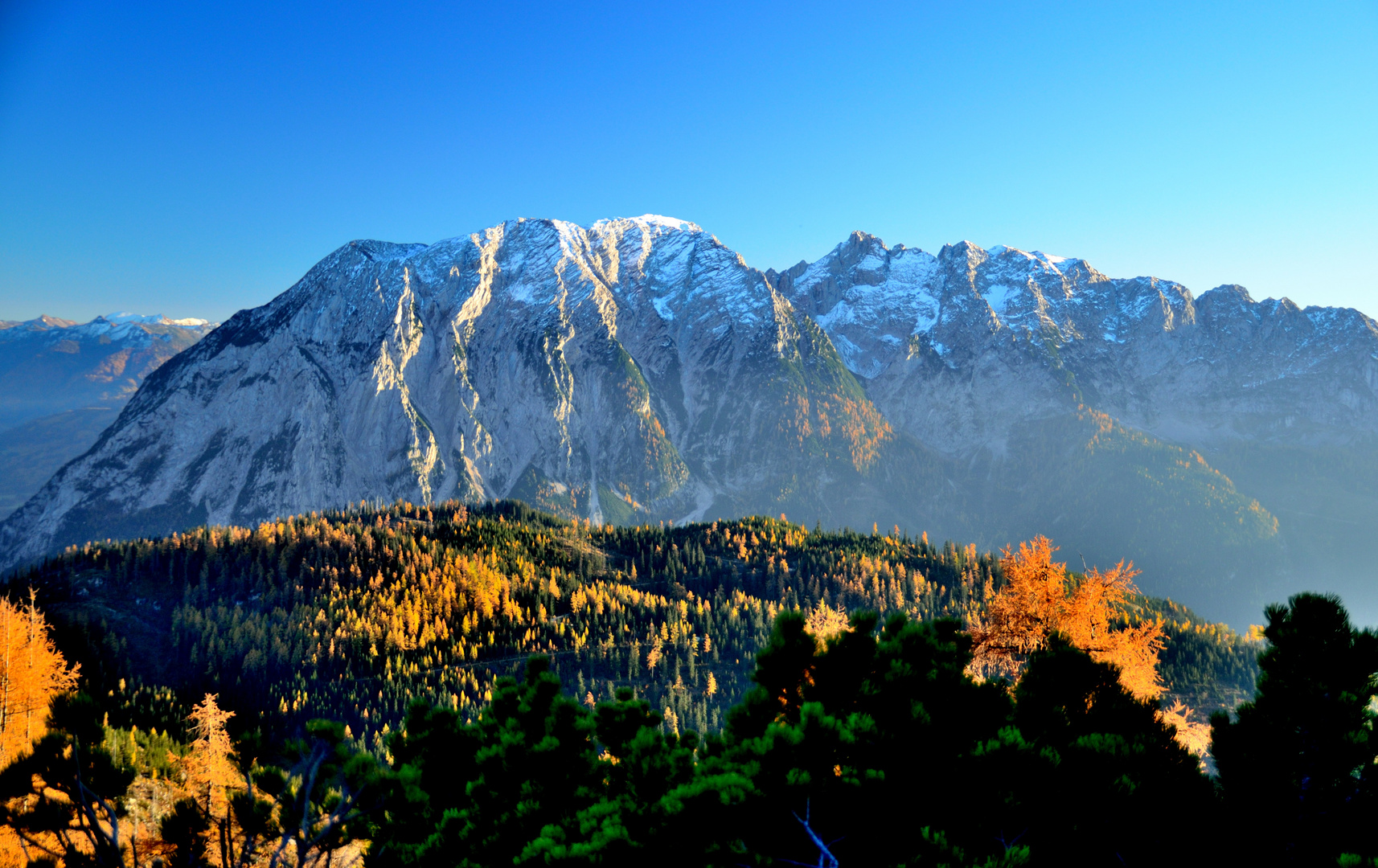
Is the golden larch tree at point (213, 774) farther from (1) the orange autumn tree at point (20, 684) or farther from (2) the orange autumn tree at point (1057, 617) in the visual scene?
(2) the orange autumn tree at point (1057, 617)

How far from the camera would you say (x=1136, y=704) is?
16.2 m

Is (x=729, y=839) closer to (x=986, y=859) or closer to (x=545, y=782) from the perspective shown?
(x=986, y=859)

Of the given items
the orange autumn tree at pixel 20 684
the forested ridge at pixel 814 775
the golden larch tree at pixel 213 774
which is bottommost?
the orange autumn tree at pixel 20 684

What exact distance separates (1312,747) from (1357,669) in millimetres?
1731

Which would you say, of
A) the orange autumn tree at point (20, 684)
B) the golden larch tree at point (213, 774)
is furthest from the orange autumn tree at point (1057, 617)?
the orange autumn tree at point (20, 684)

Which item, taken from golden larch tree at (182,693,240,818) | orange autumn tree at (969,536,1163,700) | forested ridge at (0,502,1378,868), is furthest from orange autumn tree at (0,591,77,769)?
orange autumn tree at (969,536,1163,700)

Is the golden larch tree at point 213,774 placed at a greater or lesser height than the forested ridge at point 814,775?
lesser

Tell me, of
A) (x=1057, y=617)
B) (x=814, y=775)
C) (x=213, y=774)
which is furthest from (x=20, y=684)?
(x=1057, y=617)

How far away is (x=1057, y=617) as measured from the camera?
3180 centimetres

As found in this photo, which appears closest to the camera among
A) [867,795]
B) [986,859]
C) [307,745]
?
[986,859]

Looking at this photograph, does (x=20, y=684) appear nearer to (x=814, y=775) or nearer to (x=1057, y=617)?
(x=814, y=775)

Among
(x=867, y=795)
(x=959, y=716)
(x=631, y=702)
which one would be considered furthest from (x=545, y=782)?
(x=959, y=716)

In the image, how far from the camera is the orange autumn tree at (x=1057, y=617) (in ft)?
103

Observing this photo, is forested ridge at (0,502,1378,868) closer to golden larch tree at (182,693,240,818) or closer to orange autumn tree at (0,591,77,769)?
golden larch tree at (182,693,240,818)
